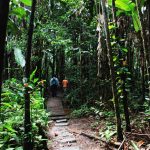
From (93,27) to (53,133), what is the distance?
847 centimetres

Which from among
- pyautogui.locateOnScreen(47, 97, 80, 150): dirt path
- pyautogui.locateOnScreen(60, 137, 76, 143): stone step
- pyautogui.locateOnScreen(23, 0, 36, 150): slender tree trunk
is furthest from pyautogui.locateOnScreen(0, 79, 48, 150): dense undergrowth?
pyautogui.locateOnScreen(60, 137, 76, 143): stone step

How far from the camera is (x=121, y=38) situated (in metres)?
8.60

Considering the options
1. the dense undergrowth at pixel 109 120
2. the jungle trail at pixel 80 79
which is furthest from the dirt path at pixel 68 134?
the dense undergrowth at pixel 109 120

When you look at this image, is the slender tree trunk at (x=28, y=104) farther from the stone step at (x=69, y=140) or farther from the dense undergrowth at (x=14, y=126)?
the stone step at (x=69, y=140)

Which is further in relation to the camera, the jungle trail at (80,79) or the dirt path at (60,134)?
the dirt path at (60,134)

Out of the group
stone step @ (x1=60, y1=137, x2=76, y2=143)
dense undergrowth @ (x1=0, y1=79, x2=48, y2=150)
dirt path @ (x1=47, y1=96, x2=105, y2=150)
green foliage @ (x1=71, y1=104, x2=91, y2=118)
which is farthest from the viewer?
green foliage @ (x1=71, y1=104, x2=91, y2=118)

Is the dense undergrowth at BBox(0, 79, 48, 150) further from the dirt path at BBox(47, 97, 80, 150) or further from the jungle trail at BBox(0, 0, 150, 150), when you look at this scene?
the dirt path at BBox(47, 97, 80, 150)

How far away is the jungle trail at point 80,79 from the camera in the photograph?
5.52m

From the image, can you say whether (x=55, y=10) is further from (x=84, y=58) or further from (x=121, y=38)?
(x=121, y=38)

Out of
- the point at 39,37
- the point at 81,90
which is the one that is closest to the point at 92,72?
the point at 81,90

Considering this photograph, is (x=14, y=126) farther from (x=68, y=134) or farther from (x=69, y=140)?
(x=68, y=134)

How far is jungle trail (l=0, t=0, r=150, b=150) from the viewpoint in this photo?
5520mm

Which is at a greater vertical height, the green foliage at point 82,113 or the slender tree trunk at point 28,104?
the slender tree trunk at point 28,104

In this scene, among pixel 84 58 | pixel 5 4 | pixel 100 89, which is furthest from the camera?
pixel 84 58
